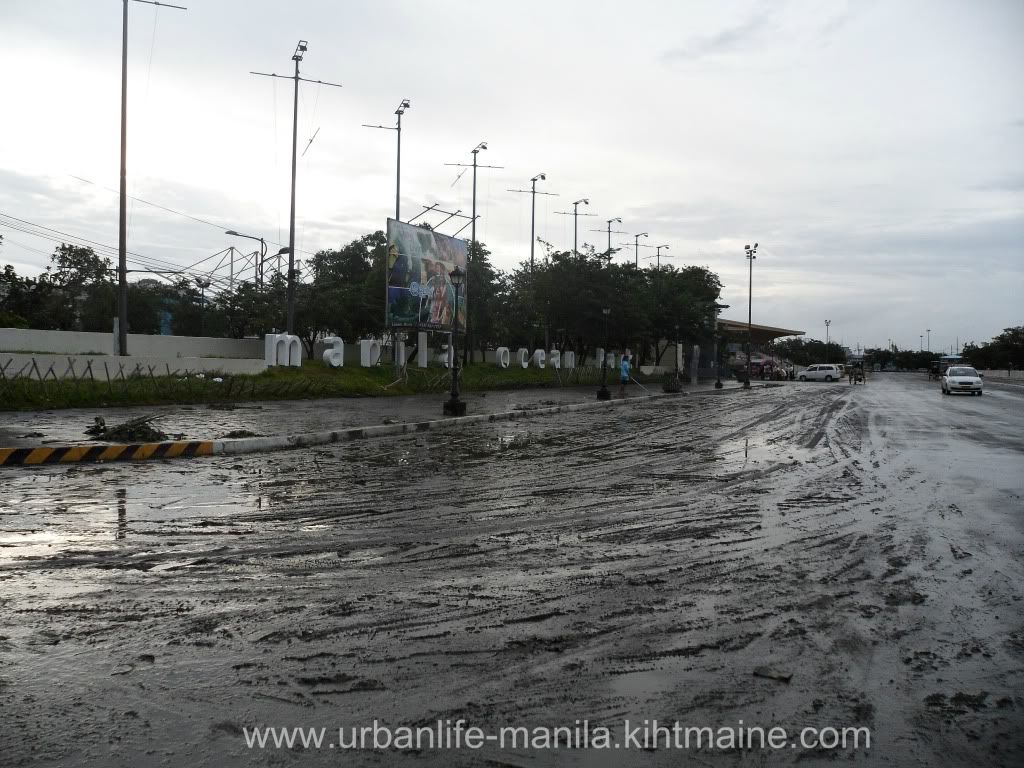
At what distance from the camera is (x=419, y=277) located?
33781 millimetres

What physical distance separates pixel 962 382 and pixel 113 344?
38874mm

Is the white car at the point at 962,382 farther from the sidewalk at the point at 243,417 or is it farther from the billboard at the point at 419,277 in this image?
the billboard at the point at 419,277

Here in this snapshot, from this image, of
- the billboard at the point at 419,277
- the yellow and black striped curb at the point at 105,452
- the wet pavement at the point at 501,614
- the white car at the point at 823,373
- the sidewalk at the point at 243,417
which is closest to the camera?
the wet pavement at the point at 501,614

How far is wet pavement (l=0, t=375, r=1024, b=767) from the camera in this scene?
3.42 meters

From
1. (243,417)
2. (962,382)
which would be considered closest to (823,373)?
(962,382)

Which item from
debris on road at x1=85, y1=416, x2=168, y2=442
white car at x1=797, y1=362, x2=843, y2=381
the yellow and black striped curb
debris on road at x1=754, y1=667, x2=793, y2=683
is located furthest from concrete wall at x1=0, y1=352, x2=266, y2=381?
white car at x1=797, y1=362, x2=843, y2=381

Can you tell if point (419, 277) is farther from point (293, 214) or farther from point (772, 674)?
point (772, 674)

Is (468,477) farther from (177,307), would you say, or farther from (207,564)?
(177,307)

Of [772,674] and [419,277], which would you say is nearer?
[772,674]

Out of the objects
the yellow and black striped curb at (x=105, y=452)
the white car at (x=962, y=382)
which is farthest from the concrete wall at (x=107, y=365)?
the white car at (x=962, y=382)

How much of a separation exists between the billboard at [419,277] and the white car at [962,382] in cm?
2457

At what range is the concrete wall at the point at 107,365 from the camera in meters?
24.6

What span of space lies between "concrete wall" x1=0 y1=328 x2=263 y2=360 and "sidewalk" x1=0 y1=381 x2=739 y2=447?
10.6 meters

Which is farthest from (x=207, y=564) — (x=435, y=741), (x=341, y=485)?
(x=341, y=485)
